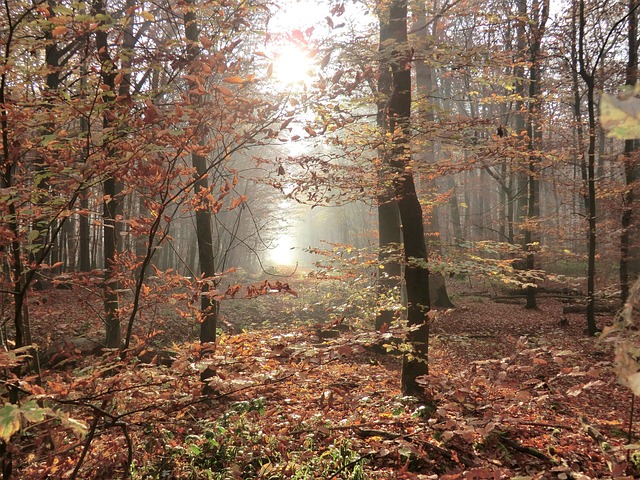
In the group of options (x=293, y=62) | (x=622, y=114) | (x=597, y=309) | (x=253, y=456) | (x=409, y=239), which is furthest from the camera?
(x=597, y=309)

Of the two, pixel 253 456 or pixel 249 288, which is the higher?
pixel 249 288

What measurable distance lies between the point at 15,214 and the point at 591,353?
35.1ft

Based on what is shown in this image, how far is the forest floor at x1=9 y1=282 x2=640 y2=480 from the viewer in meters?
3.01

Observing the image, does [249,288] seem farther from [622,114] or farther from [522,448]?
[522,448]

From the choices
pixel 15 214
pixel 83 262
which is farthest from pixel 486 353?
pixel 83 262

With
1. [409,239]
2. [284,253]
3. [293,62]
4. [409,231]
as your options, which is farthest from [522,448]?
[284,253]

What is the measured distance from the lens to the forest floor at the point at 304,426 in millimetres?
3006

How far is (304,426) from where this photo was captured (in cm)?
485

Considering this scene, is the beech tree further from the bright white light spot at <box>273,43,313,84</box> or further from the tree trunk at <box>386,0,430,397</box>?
the bright white light spot at <box>273,43,313,84</box>

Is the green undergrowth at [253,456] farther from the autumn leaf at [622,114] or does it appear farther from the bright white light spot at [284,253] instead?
the bright white light spot at [284,253]

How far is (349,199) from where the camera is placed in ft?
23.6

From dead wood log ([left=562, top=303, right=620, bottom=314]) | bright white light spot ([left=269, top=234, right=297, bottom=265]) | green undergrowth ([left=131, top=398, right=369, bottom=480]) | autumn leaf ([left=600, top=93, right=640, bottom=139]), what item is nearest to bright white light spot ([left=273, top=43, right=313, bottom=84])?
green undergrowth ([left=131, top=398, right=369, bottom=480])

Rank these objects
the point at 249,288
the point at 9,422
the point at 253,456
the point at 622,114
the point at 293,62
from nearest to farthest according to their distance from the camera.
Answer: the point at 622,114 < the point at 9,422 < the point at 249,288 < the point at 293,62 < the point at 253,456

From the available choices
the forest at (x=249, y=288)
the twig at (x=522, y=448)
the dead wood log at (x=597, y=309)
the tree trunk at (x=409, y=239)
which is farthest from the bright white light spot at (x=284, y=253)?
the twig at (x=522, y=448)
